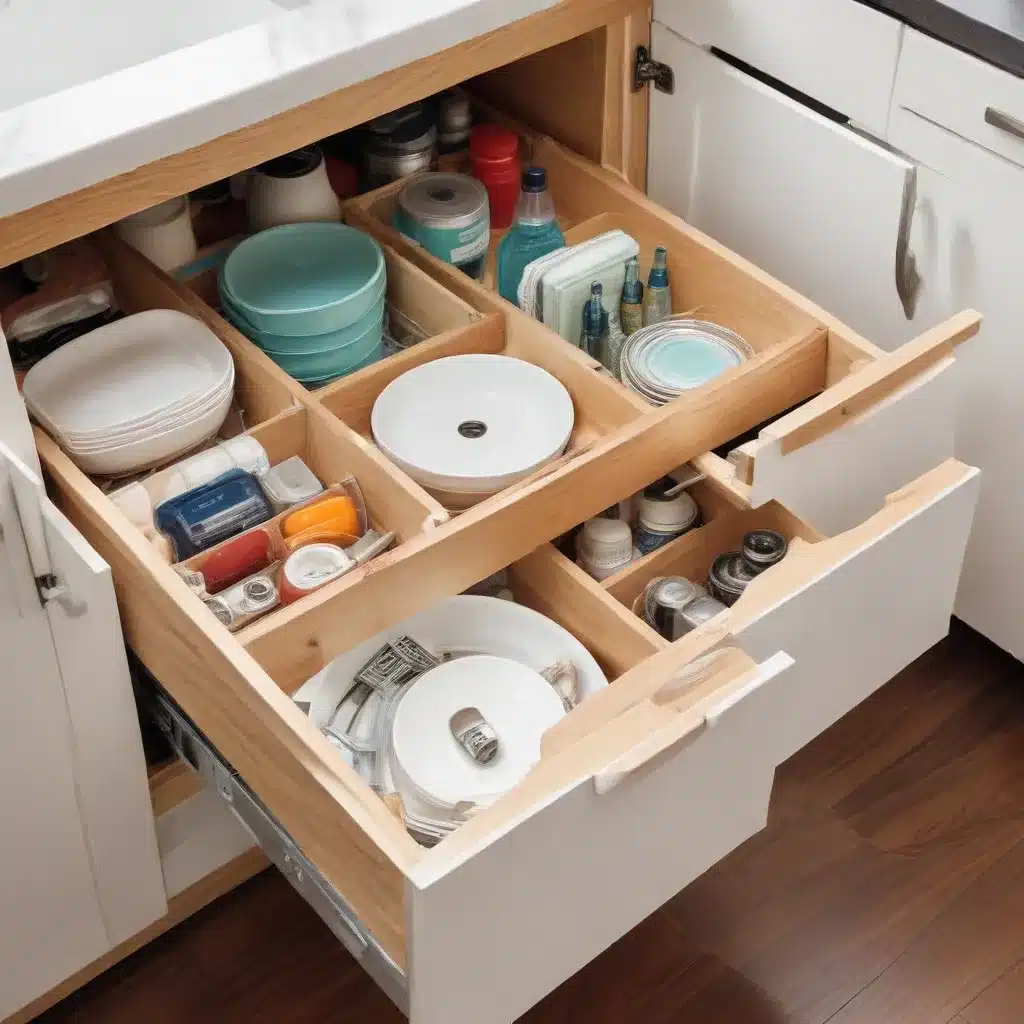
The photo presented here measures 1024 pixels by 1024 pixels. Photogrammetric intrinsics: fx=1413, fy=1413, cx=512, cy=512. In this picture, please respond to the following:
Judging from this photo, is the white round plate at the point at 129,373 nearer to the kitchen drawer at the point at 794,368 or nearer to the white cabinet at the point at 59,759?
the white cabinet at the point at 59,759

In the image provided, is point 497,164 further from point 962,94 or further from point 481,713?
point 481,713

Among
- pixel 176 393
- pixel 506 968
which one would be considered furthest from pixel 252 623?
pixel 506 968

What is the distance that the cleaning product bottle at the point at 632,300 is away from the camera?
146cm

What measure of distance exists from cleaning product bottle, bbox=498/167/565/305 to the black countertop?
0.39 meters

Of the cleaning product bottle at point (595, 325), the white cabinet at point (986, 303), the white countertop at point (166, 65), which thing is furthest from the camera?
the cleaning product bottle at point (595, 325)

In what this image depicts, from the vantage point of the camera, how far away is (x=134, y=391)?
1286 millimetres

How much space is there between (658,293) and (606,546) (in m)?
0.29

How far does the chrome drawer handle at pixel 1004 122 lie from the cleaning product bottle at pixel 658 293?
0.34 m

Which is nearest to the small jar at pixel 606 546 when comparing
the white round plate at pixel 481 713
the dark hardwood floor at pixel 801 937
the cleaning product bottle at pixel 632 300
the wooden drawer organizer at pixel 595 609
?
the wooden drawer organizer at pixel 595 609

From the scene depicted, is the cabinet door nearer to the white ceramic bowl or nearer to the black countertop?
the black countertop

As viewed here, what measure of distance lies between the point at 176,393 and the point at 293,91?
29cm

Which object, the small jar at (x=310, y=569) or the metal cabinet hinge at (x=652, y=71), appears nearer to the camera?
the small jar at (x=310, y=569)

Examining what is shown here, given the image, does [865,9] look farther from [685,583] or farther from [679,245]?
[685,583]

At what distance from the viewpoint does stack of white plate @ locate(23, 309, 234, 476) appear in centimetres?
123
